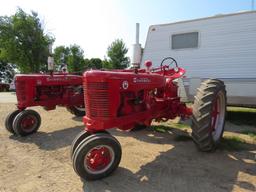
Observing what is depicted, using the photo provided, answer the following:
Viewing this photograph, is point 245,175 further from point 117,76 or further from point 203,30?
point 203,30

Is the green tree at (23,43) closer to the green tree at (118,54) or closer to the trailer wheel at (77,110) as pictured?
the green tree at (118,54)

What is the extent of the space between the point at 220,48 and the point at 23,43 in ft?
87.5

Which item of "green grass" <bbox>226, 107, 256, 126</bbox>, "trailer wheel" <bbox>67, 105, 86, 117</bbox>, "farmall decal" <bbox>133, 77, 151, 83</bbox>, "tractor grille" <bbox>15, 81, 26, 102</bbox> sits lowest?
"green grass" <bbox>226, 107, 256, 126</bbox>

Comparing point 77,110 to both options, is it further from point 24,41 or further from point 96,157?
point 24,41

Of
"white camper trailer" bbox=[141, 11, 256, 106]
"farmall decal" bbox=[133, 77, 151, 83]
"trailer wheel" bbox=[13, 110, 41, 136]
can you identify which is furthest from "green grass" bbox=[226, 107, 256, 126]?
"trailer wheel" bbox=[13, 110, 41, 136]

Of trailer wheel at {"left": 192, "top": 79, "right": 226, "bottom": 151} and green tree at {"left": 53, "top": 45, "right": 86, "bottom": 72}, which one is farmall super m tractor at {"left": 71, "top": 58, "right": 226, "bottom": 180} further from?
green tree at {"left": 53, "top": 45, "right": 86, "bottom": 72}

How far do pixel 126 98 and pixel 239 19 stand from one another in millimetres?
4298

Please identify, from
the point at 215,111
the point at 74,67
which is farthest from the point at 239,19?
the point at 74,67

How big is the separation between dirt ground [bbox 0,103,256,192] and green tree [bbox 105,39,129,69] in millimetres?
33369

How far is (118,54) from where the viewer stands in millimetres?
39750

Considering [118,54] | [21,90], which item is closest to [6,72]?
[118,54]

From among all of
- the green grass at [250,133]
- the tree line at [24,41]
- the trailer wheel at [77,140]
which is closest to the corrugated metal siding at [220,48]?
the green grass at [250,133]

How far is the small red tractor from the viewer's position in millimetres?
6457

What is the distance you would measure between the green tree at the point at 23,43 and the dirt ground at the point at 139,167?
85.2ft
